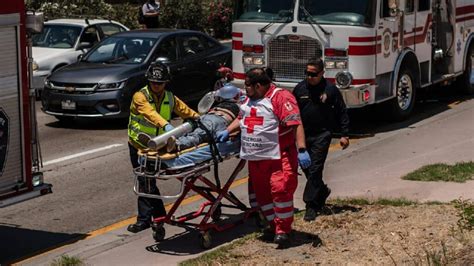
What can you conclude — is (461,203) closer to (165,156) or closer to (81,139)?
(165,156)

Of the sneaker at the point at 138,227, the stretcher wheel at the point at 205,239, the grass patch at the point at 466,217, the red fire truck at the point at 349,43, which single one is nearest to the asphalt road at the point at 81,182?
the sneaker at the point at 138,227

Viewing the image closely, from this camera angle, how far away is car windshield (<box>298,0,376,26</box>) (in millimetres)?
14961

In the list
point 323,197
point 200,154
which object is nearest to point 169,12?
point 323,197

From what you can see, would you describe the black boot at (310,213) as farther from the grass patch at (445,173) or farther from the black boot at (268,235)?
the grass patch at (445,173)

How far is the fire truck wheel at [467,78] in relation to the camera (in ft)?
62.7

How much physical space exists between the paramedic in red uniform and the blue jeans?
34cm

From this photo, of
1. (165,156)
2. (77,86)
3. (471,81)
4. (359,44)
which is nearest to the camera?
(165,156)

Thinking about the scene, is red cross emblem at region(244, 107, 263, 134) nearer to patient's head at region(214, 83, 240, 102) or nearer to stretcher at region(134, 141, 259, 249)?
stretcher at region(134, 141, 259, 249)

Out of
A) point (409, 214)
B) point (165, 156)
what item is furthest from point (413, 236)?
point (165, 156)

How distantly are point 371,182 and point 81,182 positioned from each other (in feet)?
12.3

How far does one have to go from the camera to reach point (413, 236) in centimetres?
879

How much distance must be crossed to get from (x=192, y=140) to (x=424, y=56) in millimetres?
9173

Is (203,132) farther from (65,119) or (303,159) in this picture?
(65,119)

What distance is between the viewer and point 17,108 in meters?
8.99
